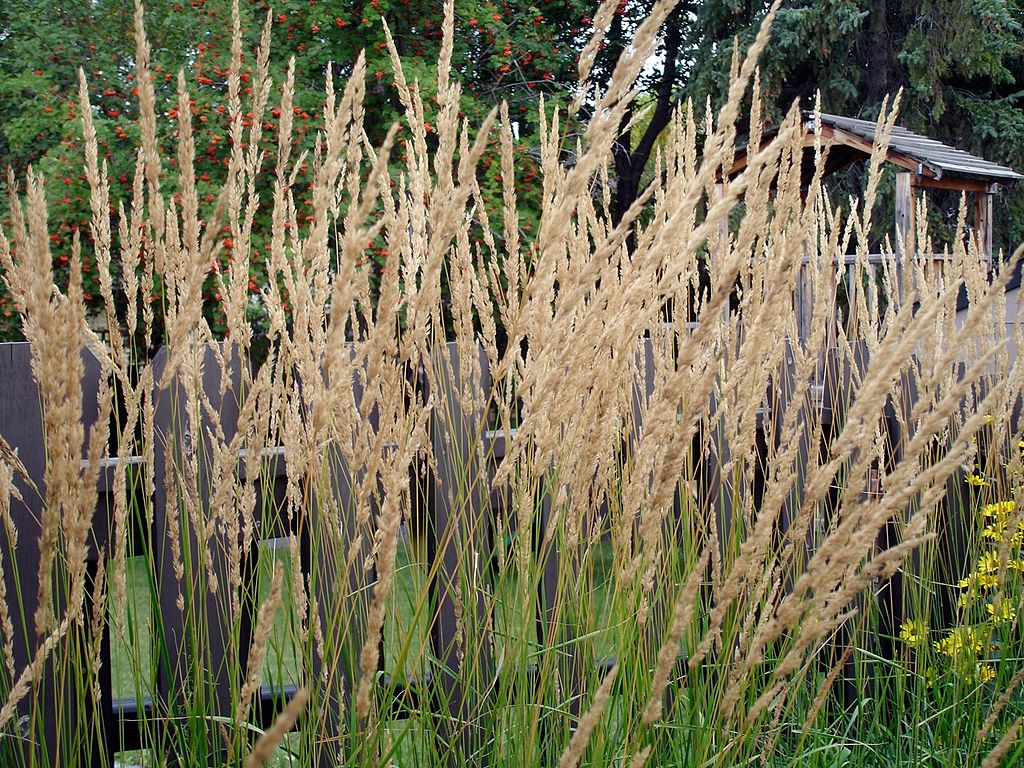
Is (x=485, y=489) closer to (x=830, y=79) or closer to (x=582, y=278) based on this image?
(x=582, y=278)

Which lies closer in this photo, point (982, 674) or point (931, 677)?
point (982, 674)

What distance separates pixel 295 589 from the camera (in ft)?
4.41

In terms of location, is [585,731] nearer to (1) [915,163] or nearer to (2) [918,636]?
(2) [918,636]

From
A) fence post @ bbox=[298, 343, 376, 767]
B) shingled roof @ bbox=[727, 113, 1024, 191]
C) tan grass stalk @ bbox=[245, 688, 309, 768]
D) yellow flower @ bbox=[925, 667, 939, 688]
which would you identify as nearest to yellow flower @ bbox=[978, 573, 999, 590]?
yellow flower @ bbox=[925, 667, 939, 688]

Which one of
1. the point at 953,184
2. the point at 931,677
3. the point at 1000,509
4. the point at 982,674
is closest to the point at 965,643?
the point at 982,674

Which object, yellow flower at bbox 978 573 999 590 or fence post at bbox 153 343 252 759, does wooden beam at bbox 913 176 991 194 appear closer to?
yellow flower at bbox 978 573 999 590

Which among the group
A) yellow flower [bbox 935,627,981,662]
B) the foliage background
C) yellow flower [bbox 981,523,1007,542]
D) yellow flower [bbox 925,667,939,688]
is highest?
the foliage background

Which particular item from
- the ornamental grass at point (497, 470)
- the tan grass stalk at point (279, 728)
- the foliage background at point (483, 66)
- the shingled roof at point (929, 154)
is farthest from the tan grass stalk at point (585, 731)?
the shingled roof at point (929, 154)

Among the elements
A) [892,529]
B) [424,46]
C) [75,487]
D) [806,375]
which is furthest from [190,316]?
[424,46]

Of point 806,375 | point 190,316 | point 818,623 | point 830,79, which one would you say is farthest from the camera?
point 830,79

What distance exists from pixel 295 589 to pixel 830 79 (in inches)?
478

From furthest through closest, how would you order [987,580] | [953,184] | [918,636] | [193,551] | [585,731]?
[953,184] < [987,580] < [193,551] < [918,636] < [585,731]

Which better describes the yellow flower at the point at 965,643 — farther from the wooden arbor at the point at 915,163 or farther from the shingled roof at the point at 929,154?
the shingled roof at the point at 929,154

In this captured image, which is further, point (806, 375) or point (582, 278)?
point (806, 375)
